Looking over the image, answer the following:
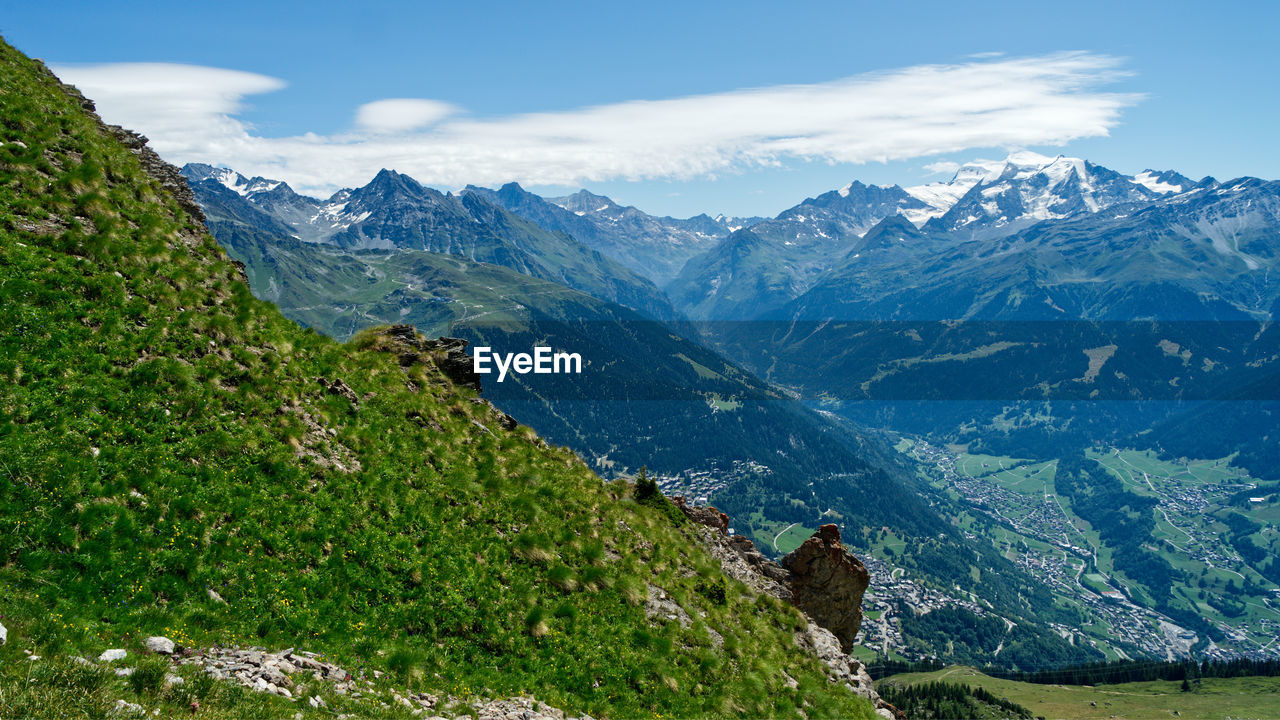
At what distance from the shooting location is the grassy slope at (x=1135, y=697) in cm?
16325

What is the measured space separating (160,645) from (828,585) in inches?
1583

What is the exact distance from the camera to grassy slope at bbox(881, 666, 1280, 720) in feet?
536

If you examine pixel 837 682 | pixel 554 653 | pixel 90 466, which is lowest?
pixel 837 682

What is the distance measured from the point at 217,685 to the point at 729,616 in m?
23.8

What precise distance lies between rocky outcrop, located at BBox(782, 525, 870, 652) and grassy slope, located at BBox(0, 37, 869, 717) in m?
10.7

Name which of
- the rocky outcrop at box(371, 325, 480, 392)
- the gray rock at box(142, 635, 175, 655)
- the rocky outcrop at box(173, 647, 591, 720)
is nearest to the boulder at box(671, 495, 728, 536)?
the rocky outcrop at box(371, 325, 480, 392)

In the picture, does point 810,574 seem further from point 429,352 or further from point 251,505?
point 251,505

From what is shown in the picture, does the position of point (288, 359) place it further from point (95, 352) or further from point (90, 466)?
point (90, 466)

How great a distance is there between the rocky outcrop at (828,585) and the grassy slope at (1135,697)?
5951 inches

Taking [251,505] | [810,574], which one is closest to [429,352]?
[251,505]

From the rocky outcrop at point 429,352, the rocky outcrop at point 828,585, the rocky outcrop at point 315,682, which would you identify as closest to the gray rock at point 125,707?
the rocky outcrop at point 315,682

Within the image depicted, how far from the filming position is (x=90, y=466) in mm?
17625

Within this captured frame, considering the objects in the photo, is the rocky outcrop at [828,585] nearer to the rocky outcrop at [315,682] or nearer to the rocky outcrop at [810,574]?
the rocky outcrop at [810,574]

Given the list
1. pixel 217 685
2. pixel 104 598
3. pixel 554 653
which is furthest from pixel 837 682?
pixel 104 598
